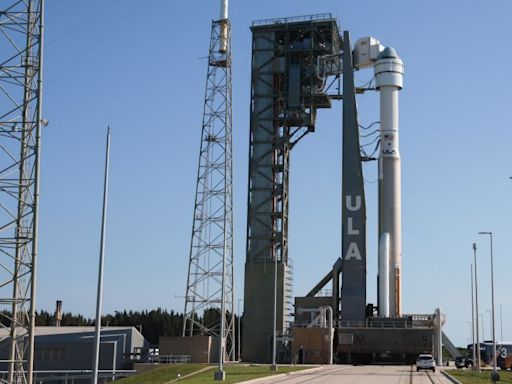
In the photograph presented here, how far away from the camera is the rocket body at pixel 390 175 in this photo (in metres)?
82.2

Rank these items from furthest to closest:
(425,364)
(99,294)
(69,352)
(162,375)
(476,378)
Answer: (69,352), (425,364), (162,375), (476,378), (99,294)

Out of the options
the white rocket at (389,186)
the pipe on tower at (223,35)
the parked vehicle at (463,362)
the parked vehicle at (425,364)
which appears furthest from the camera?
the white rocket at (389,186)

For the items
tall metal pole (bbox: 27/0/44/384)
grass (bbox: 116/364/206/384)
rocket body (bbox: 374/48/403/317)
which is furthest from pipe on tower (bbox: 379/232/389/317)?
tall metal pole (bbox: 27/0/44/384)

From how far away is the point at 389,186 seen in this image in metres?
83.5

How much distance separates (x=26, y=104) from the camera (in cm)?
4256

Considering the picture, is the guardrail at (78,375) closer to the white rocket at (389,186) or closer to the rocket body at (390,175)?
the white rocket at (389,186)

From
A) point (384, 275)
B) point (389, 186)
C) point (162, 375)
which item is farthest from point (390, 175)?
point (162, 375)

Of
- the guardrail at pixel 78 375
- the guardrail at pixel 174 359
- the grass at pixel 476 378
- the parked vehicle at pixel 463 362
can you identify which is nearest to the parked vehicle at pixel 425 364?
the grass at pixel 476 378

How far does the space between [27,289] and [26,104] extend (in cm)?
942

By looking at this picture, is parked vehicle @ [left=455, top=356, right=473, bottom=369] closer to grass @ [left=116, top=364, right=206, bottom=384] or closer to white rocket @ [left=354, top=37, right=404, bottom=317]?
white rocket @ [left=354, top=37, right=404, bottom=317]

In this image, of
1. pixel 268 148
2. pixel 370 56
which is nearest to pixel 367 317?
pixel 268 148

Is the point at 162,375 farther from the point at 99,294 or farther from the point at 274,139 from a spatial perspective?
the point at 274,139

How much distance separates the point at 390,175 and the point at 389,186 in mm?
1121

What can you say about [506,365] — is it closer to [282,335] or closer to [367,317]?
[367,317]
